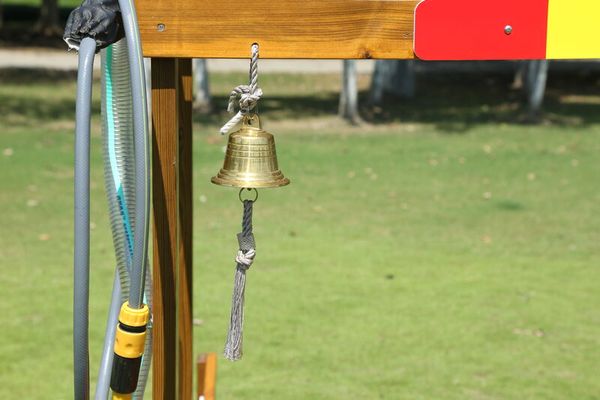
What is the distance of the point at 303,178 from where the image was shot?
34.0 feet

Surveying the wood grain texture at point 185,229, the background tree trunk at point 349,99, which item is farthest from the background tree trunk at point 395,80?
the wood grain texture at point 185,229

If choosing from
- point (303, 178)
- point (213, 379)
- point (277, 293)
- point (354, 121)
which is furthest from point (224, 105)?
point (213, 379)

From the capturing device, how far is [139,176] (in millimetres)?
2393

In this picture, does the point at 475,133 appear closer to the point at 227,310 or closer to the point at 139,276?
the point at 227,310

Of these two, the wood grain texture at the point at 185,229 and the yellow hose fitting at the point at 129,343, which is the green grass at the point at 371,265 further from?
the yellow hose fitting at the point at 129,343

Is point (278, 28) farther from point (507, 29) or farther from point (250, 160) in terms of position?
point (507, 29)

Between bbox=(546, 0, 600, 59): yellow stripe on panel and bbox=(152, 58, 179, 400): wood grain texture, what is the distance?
113cm

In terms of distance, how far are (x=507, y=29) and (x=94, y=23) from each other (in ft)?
3.94

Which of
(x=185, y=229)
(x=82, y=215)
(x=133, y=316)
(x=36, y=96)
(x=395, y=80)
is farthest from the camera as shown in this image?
(x=395, y=80)

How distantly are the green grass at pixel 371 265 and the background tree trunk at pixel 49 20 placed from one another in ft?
45.7

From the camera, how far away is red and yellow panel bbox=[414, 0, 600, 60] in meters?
2.87

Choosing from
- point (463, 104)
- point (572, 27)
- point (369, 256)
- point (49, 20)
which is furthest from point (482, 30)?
point (49, 20)

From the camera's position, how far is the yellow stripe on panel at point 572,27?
2.90 meters

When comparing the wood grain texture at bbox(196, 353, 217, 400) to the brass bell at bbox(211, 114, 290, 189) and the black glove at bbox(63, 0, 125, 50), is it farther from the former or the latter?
the black glove at bbox(63, 0, 125, 50)
